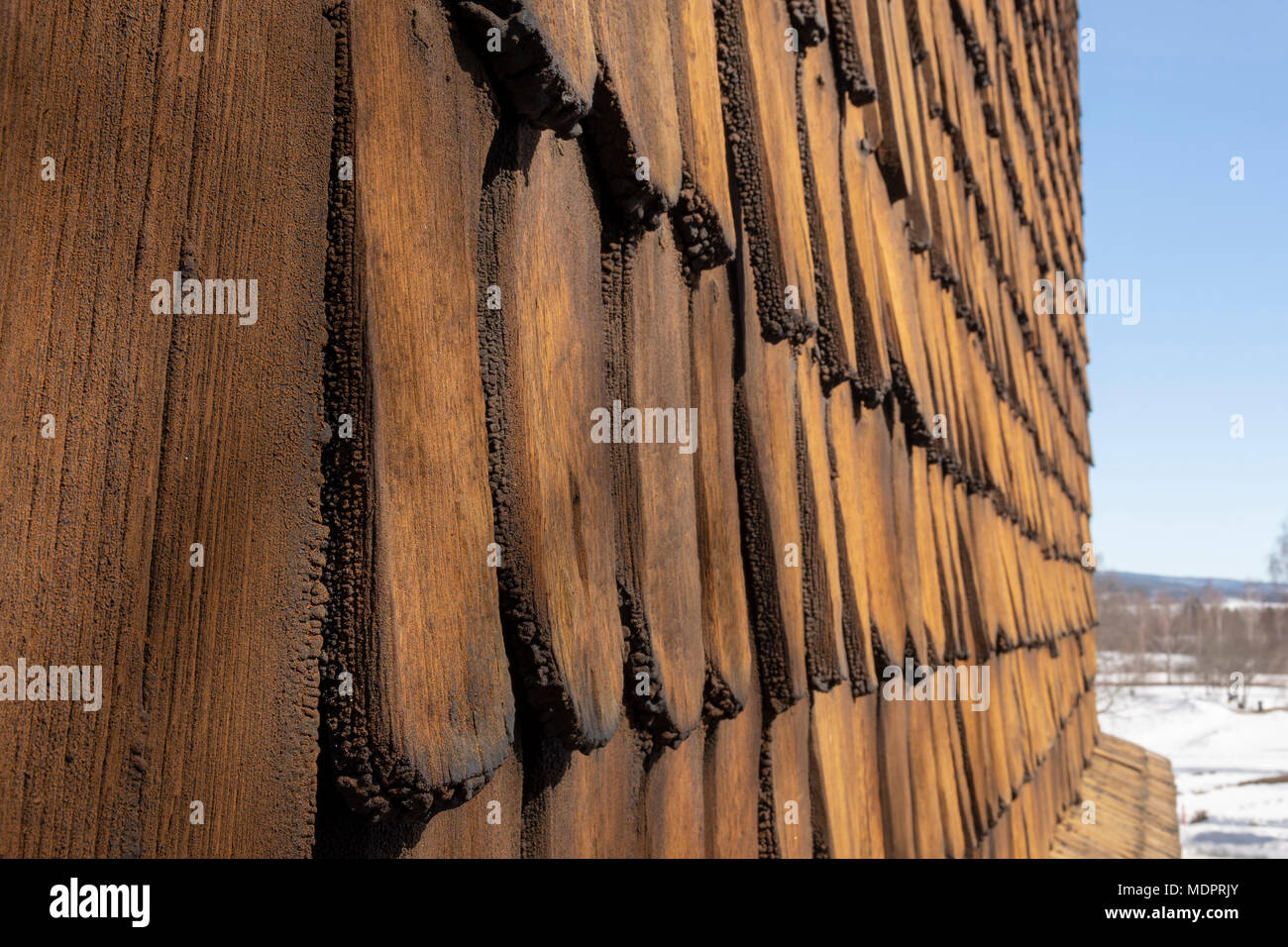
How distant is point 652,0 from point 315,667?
0.55 metres

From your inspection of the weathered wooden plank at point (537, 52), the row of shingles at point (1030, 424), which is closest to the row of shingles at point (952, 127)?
the row of shingles at point (1030, 424)

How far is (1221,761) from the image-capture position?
10555 mm

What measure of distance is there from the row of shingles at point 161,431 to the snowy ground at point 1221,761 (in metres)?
5.34

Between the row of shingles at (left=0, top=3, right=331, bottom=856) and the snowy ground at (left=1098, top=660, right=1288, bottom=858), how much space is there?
17.5ft

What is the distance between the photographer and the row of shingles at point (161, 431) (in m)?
0.39

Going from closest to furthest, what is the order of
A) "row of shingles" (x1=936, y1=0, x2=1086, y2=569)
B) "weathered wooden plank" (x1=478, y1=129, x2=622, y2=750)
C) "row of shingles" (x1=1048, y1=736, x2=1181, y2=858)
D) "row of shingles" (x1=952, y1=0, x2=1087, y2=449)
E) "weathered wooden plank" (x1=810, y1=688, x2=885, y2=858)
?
"weathered wooden plank" (x1=478, y1=129, x2=622, y2=750)
"weathered wooden plank" (x1=810, y1=688, x2=885, y2=858)
"row of shingles" (x1=936, y1=0, x2=1086, y2=569)
"row of shingles" (x1=952, y1=0, x2=1087, y2=449)
"row of shingles" (x1=1048, y1=736, x2=1181, y2=858)

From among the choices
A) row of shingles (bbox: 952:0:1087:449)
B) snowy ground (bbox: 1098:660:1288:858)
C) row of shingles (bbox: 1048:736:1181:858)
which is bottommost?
snowy ground (bbox: 1098:660:1288:858)

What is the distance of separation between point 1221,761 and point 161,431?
38.7 ft

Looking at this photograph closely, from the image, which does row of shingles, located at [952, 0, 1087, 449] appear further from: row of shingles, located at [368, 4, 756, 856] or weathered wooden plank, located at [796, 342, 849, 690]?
row of shingles, located at [368, 4, 756, 856]

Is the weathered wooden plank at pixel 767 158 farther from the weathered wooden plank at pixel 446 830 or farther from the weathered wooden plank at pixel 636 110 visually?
the weathered wooden plank at pixel 446 830

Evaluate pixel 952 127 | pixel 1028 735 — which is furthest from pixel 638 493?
pixel 1028 735

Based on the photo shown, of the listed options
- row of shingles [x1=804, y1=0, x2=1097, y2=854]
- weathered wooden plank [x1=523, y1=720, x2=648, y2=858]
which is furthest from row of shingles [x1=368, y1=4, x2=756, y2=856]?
row of shingles [x1=804, y1=0, x2=1097, y2=854]

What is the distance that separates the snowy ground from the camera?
7.12 m
